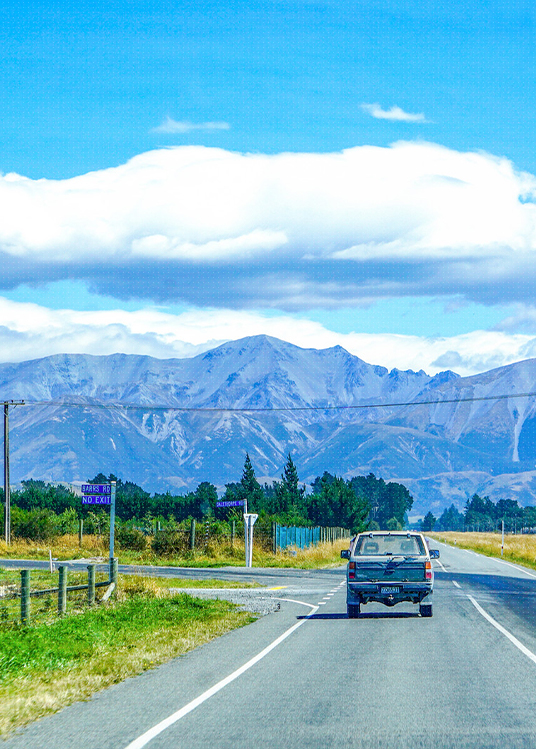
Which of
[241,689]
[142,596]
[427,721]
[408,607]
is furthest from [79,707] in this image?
[408,607]

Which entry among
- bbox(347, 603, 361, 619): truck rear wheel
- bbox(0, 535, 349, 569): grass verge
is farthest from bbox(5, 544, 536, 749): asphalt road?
bbox(0, 535, 349, 569): grass verge

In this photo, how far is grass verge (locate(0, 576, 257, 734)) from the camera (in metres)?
10.3

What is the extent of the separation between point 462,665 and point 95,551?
142 ft

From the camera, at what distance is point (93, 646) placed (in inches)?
553

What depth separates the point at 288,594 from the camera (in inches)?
1089

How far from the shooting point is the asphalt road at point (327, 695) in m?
8.20

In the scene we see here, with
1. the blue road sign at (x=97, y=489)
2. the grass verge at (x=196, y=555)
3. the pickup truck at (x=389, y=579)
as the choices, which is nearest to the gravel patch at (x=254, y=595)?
the pickup truck at (x=389, y=579)

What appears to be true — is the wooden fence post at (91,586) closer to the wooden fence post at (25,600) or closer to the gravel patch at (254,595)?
the wooden fence post at (25,600)

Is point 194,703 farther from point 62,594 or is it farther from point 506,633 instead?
point 62,594

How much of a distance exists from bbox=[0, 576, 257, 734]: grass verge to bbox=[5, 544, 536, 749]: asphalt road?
33 centimetres

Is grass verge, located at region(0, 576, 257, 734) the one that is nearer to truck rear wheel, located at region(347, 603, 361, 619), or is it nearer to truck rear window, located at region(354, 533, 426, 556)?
truck rear wheel, located at region(347, 603, 361, 619)

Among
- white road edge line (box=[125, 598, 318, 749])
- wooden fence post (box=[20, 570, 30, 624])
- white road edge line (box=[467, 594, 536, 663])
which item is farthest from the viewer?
wooden fence post (box=[20, 570, 30, 624])

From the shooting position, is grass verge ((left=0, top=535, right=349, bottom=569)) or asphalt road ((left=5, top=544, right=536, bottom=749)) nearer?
asphalt road ((left=5, top=544, right=536, bottom=749))

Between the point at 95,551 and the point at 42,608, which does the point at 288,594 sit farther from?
the point at 95,551
